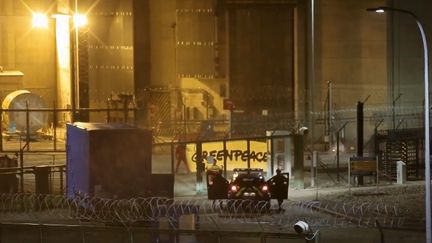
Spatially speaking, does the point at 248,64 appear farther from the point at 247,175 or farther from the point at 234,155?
the point at 247,175

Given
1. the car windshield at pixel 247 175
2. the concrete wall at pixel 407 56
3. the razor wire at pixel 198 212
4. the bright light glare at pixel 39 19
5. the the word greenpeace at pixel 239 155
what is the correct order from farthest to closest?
the bright light glare at pixel 39 19 → the concrete wall at pixel 407 56 → the the word greenpeace at pixel 239 155 → the car windshield at pixel 247 175 → the razor wire at pixel 198 212

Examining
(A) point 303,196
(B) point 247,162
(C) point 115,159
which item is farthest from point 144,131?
(B) point 247,162

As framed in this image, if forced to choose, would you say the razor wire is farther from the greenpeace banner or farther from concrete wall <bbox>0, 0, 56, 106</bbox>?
concrete wall <bbox>0, 0, 56, 106</bbox>

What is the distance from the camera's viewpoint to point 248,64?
155 ft

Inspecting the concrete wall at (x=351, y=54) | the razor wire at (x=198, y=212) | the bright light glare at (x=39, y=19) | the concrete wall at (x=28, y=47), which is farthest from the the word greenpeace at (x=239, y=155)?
the bright light glare at (x=39, y=19)

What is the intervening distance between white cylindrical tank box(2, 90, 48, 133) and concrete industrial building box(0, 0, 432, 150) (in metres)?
2.35

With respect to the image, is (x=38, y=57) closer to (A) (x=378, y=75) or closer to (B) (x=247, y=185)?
(A) (x=378, y=75)

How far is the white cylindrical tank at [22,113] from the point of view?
46438 mm

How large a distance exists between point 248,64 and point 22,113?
11864mm

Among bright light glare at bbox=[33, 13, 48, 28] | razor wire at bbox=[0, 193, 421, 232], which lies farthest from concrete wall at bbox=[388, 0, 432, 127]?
bright light glare at bbox=[33, 13, 48, 28]

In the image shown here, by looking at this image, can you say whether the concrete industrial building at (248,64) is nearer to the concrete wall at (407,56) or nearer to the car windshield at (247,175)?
the concrete wall at (407,56)

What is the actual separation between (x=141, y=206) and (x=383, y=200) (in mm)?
9154

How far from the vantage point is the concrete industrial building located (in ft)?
150

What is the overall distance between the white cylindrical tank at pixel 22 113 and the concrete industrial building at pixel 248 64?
92.6 inches
